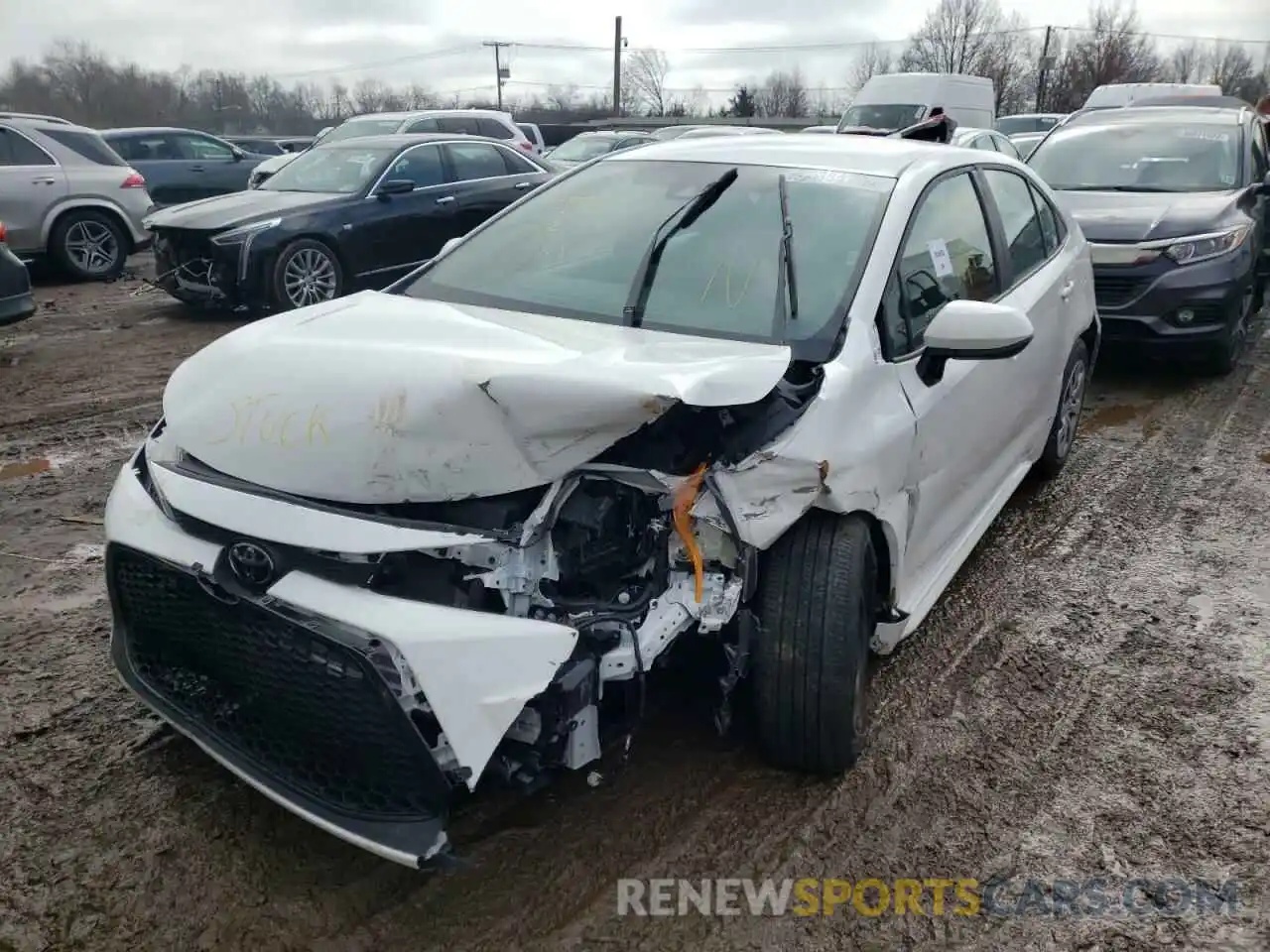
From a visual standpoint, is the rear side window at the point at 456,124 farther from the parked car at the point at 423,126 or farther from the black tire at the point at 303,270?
the black tire at the point at 303,270

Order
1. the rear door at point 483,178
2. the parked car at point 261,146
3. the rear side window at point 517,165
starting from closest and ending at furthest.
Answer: the rear door at point 483,178 < the rear side window at point 517,165 < the parked car at point 261,146

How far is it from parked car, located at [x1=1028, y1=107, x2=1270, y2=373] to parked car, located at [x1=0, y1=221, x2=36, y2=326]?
728 cm

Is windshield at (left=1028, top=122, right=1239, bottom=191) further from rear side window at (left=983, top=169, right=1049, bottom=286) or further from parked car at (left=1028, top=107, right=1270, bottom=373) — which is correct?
rear side window at (left=983, top=169, right=1049, bottom=286)

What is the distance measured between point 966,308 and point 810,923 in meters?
1.70

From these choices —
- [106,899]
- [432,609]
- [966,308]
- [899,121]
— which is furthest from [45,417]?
[899,121]

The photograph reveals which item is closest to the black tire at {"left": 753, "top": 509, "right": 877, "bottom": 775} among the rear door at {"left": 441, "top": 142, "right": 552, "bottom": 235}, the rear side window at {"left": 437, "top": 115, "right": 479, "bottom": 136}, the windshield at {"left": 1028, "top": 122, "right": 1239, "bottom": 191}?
the windshield at {"left": 1028, "top": 122, "right": 1239, "bottom": 191}

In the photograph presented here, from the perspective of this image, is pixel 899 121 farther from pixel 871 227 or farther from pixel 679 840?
pixel 679 840

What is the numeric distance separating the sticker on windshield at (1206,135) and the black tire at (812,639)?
22.0 ft

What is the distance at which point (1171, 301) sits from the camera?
6.48 meters

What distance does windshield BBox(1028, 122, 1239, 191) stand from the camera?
734 cm

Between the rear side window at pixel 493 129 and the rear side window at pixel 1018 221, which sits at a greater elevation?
the rear side window at pixel 493 129

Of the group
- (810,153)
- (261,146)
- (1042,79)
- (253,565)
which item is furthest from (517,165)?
(1042,79)

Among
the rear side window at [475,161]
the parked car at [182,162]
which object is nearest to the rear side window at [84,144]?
the parked car at [182,162]

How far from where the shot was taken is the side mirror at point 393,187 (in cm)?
894
